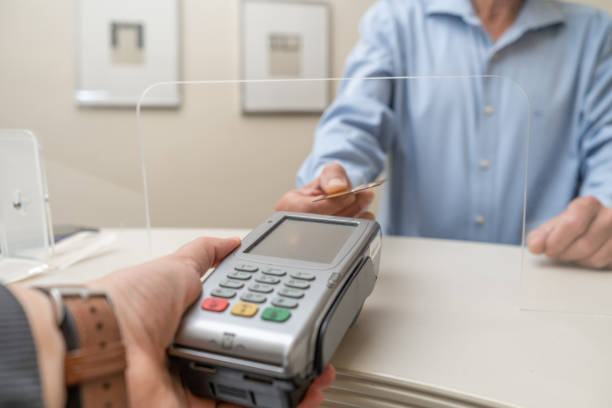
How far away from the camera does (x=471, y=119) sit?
0.63m

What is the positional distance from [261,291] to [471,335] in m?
0.18

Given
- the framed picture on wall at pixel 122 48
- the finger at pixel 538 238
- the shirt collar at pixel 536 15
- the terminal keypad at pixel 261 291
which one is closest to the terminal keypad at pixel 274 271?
the terminal keypad at pixel 261 291

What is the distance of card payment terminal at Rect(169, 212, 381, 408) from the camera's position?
25cm

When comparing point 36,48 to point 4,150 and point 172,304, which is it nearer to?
point 4,150

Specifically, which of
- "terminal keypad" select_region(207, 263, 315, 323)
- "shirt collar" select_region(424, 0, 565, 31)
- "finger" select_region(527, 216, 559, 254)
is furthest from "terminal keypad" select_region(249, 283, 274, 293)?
"shirt collar" select_region(424, 0, 565, 31)

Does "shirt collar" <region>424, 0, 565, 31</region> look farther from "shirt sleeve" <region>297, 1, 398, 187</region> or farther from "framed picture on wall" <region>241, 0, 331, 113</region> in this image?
"framed picture on wall" <region>241, 0, 331, 113</region>

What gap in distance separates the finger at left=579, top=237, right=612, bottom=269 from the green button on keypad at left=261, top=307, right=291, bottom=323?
0.37 m

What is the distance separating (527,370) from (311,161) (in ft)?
0.91

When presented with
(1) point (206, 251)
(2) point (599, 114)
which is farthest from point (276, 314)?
(2) point (599, 114)

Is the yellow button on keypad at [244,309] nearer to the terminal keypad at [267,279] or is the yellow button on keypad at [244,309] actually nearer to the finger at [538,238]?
the terminal keypad at [267,279]

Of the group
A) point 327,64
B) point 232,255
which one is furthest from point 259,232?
point 327,64

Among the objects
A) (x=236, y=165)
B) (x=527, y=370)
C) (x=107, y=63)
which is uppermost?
(x=107, y=63)

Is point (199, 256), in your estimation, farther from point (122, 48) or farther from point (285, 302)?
point (122, 48)

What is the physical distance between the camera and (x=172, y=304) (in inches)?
11.1
